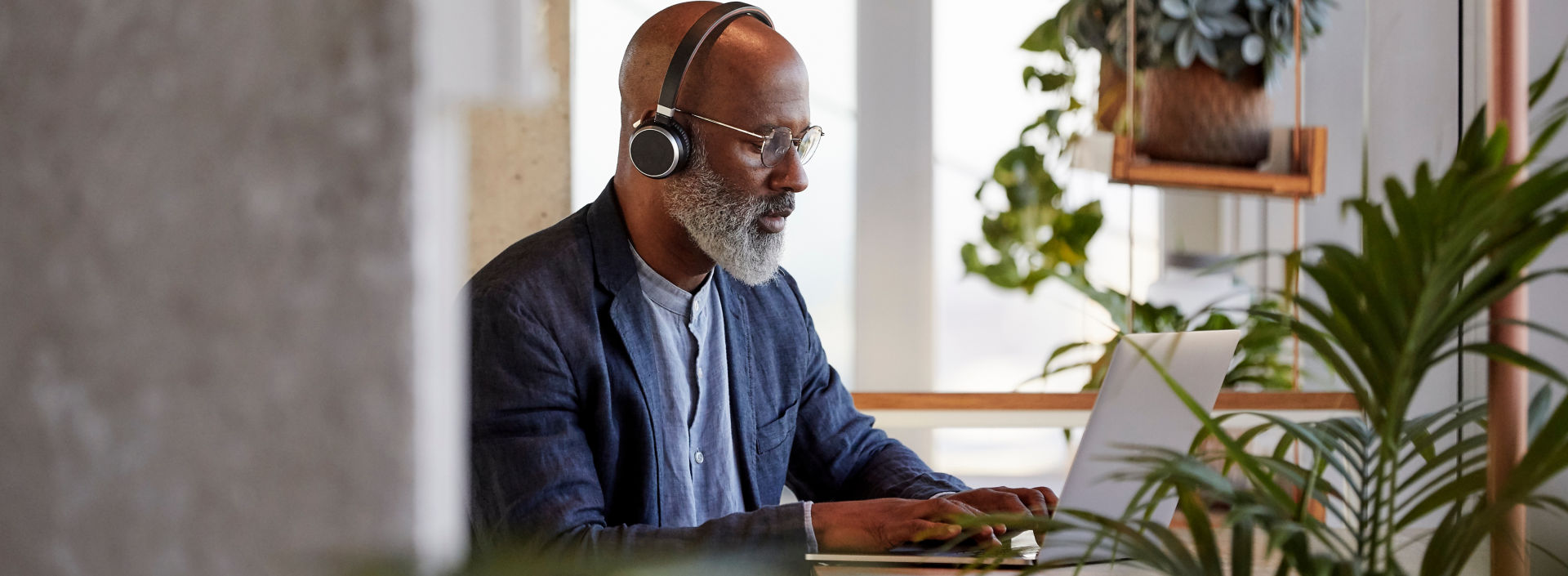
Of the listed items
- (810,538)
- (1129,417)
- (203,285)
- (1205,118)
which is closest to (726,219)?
(810,538)

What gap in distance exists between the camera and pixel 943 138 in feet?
9.18

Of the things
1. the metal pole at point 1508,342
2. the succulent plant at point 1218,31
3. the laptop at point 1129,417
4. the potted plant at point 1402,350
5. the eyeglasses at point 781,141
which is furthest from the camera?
the succulent plant at point 1218,31

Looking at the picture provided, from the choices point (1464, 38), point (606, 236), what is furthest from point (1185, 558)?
point (1464, 38)

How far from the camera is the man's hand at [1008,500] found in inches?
50.6

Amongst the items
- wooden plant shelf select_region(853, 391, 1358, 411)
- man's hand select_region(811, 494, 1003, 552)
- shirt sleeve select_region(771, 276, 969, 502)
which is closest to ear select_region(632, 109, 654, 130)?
shirt sleeve select_region(771, 276, 969, 502)

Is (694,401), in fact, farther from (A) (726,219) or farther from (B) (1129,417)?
(B) (1129,417)

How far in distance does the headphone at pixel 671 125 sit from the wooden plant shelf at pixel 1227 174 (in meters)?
0.95

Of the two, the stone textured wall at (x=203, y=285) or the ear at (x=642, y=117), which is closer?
the stone textured wall at (x=203, y=285)

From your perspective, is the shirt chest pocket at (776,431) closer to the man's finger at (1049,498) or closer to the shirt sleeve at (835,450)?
the shirt sleeve at (835,450)

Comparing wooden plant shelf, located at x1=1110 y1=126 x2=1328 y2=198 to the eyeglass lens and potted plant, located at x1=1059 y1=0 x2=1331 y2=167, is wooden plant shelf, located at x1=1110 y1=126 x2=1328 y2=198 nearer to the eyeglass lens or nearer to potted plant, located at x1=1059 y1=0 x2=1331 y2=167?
potted plant, located at x1=1059 y1=0 x2=1331 y2=167

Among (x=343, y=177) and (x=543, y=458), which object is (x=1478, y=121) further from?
(x=543, y=458)

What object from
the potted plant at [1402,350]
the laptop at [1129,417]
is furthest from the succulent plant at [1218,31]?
the potted plant at [1402,350]

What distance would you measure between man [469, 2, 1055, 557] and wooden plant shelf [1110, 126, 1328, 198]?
0.82 metres

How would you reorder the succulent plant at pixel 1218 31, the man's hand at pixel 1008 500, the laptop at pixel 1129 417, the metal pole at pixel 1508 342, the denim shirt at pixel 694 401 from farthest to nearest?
the succulent plant at pixel 1218 31
the denim shirt at pixel 694 401
the man's hand at pixel 1008 500
the laptop at pixel 1129 417
the metal pole at pixel 1508 342
